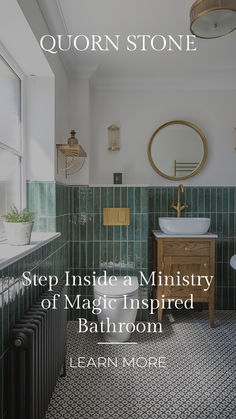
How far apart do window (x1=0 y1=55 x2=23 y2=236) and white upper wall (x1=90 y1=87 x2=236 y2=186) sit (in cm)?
109

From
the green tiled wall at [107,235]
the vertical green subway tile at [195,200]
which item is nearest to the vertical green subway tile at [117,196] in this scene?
the green tiled wall at [107,235]

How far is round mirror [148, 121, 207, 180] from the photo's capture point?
3.12 metres

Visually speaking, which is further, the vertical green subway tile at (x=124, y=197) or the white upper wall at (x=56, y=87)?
the vertical green subway tile at (x=124, y=197)

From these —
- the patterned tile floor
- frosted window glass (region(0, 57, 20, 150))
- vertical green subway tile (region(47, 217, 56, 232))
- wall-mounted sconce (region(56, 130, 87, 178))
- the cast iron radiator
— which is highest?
frosted window glass (region(0, 57, 20, 150))

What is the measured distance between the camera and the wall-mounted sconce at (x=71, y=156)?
7.71 ft

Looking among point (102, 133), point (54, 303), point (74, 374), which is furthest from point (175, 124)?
point (74, 374)

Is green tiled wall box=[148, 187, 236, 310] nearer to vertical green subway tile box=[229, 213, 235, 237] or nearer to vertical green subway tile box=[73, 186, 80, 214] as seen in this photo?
vertical green subway tile box=[229, 213, 235, 237]

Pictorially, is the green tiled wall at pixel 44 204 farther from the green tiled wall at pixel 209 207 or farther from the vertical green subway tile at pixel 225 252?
the vertical green subway tile at pixel 225 252

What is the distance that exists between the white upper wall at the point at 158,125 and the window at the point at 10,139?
1.09 meters

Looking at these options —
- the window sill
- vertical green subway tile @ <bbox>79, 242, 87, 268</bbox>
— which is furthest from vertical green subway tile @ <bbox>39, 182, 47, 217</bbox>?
vertical green subway tile @ <bbox>79, 242, 87, 268</bbox>

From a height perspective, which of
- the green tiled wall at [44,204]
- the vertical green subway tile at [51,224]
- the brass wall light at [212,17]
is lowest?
the vertical green subway tile at [51,224]

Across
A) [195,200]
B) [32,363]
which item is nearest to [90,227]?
[195,200]

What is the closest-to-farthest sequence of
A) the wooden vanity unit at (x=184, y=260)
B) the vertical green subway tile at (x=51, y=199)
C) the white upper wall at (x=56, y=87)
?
the white upper wall at (x=56, y=87)
the vertical green subway tile at (x=51, y=199)
the wooden vanity unit at (x=184, y=260)

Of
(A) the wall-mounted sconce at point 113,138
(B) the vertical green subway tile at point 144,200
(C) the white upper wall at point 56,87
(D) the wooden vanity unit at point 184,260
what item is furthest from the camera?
(A) the wall-mounted sconce at point 113,138
